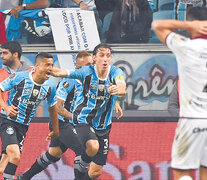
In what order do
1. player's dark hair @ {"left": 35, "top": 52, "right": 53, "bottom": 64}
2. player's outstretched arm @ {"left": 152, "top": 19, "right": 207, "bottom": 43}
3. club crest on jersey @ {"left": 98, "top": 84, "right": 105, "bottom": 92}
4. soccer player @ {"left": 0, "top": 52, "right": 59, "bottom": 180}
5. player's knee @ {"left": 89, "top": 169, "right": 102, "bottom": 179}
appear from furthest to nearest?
player's knee @ {"left": 89, "top": 169, "right": 102, "bottom": 179} → club crest on jersey @ {"left": 98, "top": 84, "right": 105, "bottom": 92} → player's dark hair @ {"left": 35, "top": 52, "right": 53, "bottom": 64} → soccer player @ {"left": 0, "top": 52, "right": 59, "bottom": 180} → player's outstretched arm @ {"left": 152, "top": 19, "right": 207, "bottom": 43}

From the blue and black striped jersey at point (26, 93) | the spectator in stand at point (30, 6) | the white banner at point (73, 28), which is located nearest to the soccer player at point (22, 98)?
the blue and black striped jersey at point (26, 93)

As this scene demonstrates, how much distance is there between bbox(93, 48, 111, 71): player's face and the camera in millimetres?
8727

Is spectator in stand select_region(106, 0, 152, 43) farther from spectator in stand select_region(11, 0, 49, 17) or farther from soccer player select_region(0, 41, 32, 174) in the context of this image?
soccer player select_region(0, 41, 32, 174)

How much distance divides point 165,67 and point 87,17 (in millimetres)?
1333

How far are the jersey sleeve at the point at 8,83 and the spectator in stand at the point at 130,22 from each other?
176 centimetres

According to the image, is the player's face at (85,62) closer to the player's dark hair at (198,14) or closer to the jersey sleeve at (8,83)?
the jersey sleeve at (8,83)

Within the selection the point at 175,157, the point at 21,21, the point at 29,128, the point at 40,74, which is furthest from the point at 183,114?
the point at 21,21

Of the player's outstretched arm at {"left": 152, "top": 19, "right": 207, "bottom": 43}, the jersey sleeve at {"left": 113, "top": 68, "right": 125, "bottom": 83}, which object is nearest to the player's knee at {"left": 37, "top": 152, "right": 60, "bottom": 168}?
the jersey sleeve at {"left": 113, "top": 68, "right": 125, "bottom": 83}

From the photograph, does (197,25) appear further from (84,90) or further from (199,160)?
(84,90)

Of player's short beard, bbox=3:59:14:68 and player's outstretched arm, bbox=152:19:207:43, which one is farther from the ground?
player's outstretched arm, bbox=152:19:207:43

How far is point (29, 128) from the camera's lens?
951 cm

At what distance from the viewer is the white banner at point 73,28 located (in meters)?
9.85

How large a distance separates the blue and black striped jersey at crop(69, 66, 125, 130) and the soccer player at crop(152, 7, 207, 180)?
2470mm

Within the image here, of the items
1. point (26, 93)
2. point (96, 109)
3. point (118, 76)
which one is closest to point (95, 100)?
point (96, 109)
